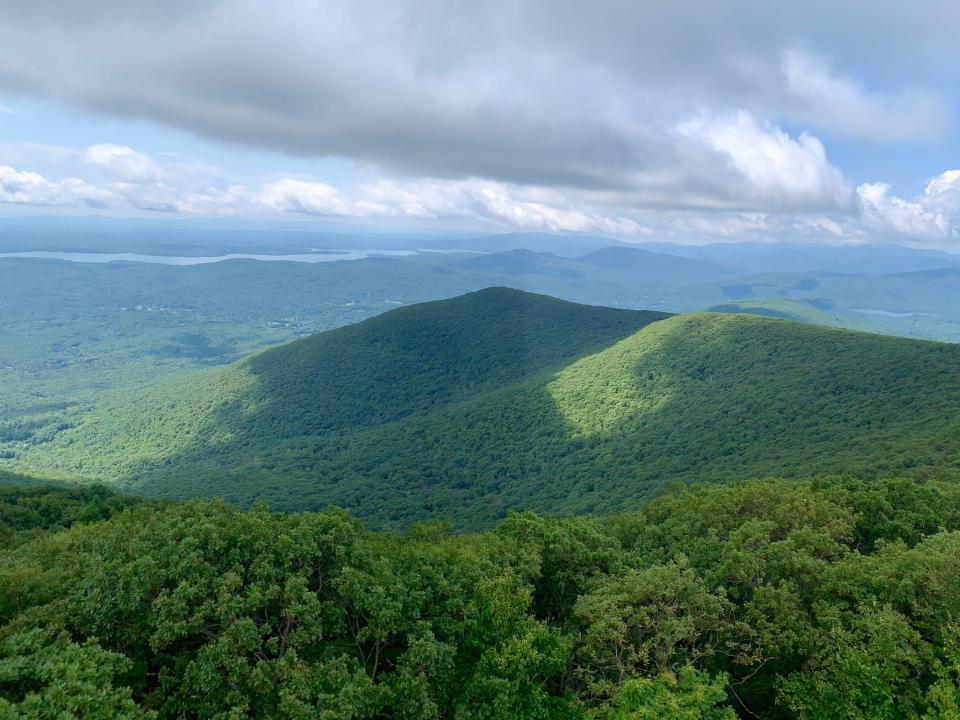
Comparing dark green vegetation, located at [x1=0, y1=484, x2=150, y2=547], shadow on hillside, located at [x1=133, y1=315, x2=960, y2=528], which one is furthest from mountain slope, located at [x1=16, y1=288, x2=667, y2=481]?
dark green vegetation, located at [x1=0, y1=484, x2=150, y2=547]

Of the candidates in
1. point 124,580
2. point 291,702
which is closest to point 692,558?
point 291,702

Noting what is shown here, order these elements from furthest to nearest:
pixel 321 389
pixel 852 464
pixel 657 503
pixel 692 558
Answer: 1. pixel 321 389
2. pixel 852 464
3. pixel 657 503
4. pixel 692 558

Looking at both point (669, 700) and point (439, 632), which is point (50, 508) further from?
point (669, 700)

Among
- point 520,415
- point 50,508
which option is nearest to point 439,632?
→ point 50,508

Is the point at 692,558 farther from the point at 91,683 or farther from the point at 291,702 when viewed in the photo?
the point at 91,683

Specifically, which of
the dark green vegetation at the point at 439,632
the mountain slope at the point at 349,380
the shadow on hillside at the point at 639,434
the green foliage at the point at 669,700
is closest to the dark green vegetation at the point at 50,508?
the dark green vegetation at the point at 439,632

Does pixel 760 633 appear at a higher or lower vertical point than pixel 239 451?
higher

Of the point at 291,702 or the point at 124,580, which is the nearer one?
the point at 291,702
